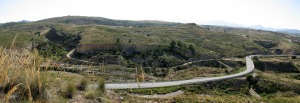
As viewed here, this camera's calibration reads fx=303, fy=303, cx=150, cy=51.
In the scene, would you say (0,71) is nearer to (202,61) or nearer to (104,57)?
(104,57)

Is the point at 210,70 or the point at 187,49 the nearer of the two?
the point at 210,70

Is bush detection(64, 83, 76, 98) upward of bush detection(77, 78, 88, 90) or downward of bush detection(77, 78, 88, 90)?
upward

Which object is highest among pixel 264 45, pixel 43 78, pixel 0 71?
pixel 0 71

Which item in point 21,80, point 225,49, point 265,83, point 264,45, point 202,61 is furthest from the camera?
point 264,45

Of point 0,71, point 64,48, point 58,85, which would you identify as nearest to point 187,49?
point 64,48

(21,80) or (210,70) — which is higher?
(21,80)

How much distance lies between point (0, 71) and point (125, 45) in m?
69.8

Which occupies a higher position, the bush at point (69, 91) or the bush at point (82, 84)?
the bush at point (69, 91)

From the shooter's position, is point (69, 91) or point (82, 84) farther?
point (82, 84)

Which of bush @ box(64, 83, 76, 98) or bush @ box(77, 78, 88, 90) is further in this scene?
bush @ box(77, 78, 88, 90)

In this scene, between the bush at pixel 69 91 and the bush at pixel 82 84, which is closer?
the bush at pixel 69 91

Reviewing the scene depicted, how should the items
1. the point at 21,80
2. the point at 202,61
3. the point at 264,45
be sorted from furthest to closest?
the point at 264,45
the point at 202,61
the point at 21,80

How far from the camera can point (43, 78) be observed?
8758 mm

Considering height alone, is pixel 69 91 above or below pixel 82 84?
above
